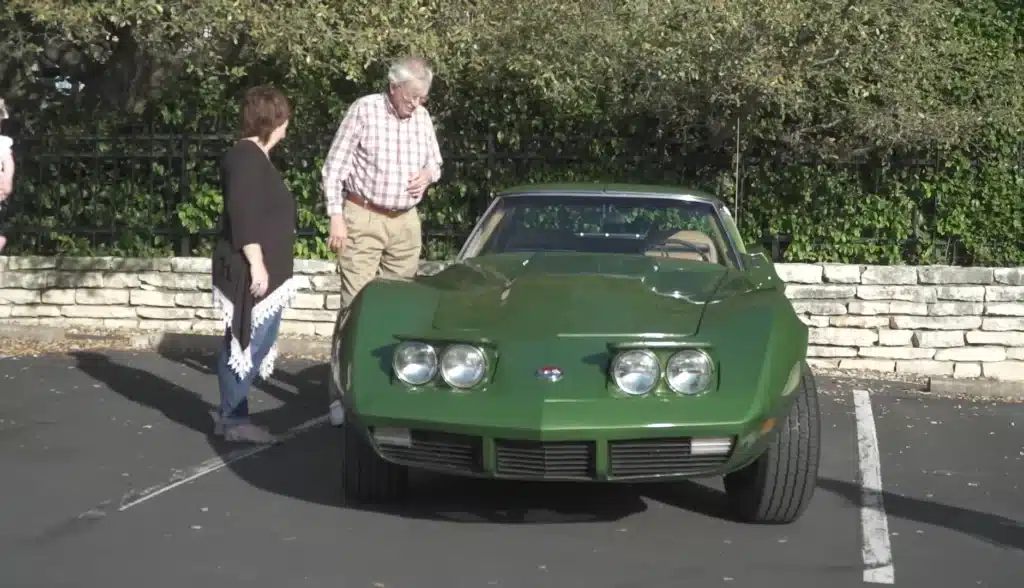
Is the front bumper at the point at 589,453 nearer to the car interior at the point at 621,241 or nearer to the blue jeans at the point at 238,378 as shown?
the car interior at the point at 621,241

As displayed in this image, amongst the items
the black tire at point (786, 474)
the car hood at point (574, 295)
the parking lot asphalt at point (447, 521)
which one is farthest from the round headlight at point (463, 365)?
the black tire at point (786, 474)

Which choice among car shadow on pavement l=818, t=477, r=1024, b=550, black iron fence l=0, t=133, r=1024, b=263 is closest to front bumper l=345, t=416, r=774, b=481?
car shadow on pavement l=818, t=477, r=1024, b=550

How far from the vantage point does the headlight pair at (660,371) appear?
5453mm

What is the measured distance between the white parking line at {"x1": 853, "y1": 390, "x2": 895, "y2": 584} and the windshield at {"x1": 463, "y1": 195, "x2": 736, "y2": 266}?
1.24 metres

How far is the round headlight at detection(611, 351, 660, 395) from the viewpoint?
5.45 meters

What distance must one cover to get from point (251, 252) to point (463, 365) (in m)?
2.05

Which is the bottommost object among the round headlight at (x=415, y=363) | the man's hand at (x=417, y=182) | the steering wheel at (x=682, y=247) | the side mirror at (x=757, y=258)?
the round headlight at (x=415, y=363)

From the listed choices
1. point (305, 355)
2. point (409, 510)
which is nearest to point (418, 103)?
point (409, 510)

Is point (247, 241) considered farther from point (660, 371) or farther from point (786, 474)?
point (786, 474)

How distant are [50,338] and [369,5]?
368 cm

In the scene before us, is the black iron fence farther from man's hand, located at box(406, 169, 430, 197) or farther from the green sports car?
the green sports car

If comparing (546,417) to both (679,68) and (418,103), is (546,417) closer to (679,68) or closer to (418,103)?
(418,103)

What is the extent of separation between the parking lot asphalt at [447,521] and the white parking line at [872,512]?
16 millimetres

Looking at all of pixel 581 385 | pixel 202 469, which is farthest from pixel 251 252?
pixel 581 385
